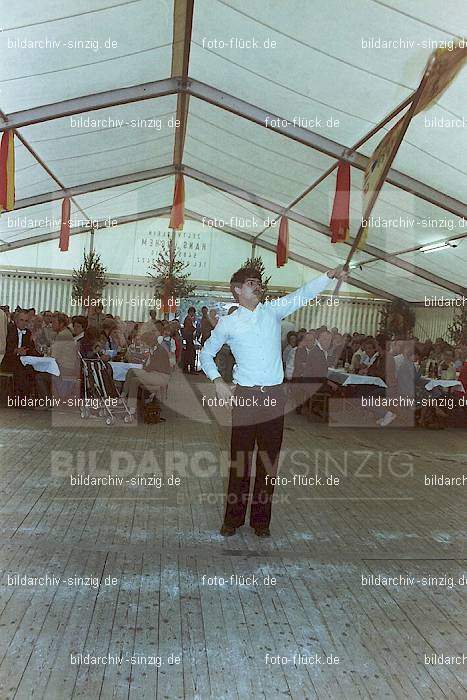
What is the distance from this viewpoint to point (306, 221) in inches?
652

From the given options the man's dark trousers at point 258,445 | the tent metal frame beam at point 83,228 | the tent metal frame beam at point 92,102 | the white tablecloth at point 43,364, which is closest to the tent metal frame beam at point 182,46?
the tent metal frame beam at point 92,102

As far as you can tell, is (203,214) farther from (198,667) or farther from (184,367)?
(198,667)

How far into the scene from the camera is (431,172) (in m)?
10.1

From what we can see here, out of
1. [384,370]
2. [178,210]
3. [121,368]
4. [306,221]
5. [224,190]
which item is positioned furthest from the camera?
[306,221]

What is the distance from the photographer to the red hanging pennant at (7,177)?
9211mm

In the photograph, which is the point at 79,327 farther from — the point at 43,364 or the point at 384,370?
the point at 384,370

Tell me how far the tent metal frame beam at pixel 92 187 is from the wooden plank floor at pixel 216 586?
1080cm

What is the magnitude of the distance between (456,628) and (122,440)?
449cm

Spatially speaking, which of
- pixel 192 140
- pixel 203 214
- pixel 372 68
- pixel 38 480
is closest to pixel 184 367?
pixel 192 140

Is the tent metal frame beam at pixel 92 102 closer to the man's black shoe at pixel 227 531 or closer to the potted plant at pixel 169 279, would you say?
the man's black shoe at pixel 227 531

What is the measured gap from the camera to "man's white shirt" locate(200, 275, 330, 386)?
4.11 m

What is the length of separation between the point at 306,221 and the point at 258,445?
13058 mm

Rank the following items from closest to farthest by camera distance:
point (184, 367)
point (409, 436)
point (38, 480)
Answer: point (38, 480) < point (409, 436) < point (184, 367)

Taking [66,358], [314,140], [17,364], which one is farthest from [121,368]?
[314,140]
